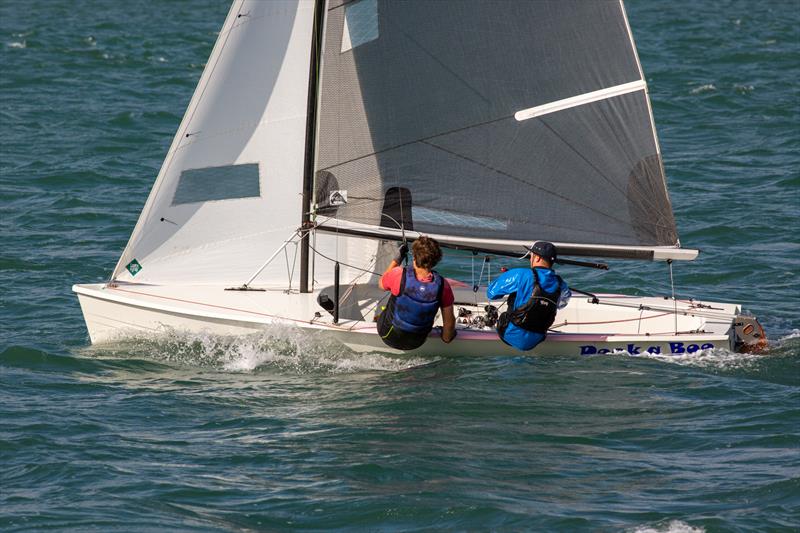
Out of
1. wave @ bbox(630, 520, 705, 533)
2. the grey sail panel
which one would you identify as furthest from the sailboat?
wave @ bbox(630, 520, 705, 533)

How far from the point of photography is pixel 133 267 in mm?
11781

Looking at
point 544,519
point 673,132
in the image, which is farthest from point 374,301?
point 673,132

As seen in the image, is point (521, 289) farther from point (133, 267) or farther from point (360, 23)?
point (133, 267)

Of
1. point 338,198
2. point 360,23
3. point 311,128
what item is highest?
point 360,23

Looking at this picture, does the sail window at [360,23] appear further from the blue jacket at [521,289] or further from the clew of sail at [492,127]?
the blue jacket at [521,289]

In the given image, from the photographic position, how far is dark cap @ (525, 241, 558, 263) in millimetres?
10492

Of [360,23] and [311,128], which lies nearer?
[360,23]

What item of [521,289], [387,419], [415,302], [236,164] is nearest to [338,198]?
[236,164]

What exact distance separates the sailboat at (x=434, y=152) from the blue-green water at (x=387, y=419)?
389 mm

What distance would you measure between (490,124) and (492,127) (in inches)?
1.3

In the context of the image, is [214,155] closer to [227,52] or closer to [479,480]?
[227,52]

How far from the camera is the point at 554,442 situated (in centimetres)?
898

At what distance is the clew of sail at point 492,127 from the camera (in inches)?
427

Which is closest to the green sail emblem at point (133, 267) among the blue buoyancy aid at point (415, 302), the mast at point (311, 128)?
the mast at point (311, 128)
